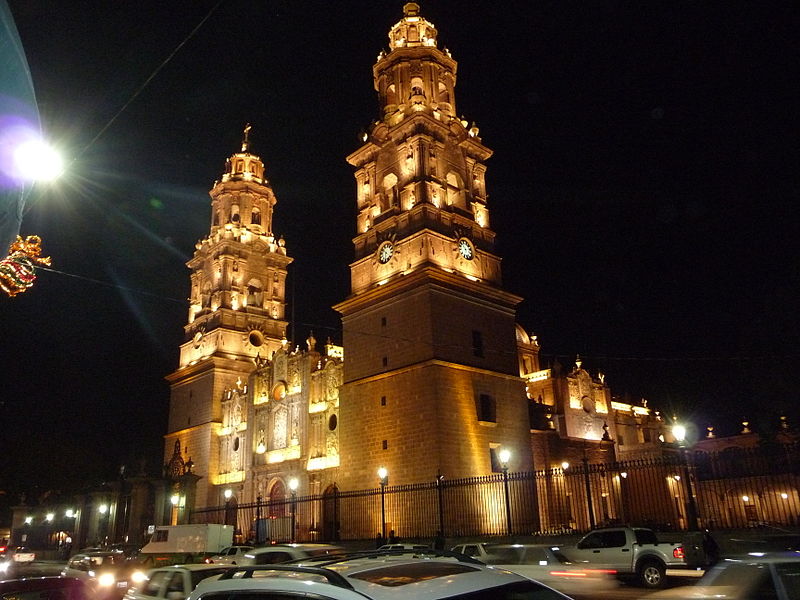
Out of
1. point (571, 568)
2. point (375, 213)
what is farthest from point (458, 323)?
point (571, 568)

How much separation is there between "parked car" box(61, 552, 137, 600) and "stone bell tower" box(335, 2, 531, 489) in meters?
14.0

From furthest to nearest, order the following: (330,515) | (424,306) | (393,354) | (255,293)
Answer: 1. (255,293)
2. (330,515)
3. (393,354)
4. (424,306)

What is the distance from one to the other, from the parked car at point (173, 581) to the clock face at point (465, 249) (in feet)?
90.8

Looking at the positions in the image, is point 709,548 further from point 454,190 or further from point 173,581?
point 454,190

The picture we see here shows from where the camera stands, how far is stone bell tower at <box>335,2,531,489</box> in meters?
31.7

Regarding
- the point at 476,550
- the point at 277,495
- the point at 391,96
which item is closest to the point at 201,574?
the point at 476,550

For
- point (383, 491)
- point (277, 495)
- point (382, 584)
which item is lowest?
point (382, 584)

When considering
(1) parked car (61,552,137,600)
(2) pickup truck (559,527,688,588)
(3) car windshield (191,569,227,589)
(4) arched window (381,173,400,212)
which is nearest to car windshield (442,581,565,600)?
(3) car windshield (191,569,227,589)

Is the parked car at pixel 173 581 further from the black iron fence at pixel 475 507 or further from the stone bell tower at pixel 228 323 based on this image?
the stone bell tower at pixel 228 323

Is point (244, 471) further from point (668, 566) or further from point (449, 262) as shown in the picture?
point (668, 566)

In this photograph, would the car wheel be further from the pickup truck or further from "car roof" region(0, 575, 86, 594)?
"car roof" region(0, 575, 86, 594)

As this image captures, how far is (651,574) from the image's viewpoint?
1620 cm

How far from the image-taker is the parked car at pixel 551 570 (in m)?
12.1

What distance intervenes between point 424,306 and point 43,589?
26754 mm
